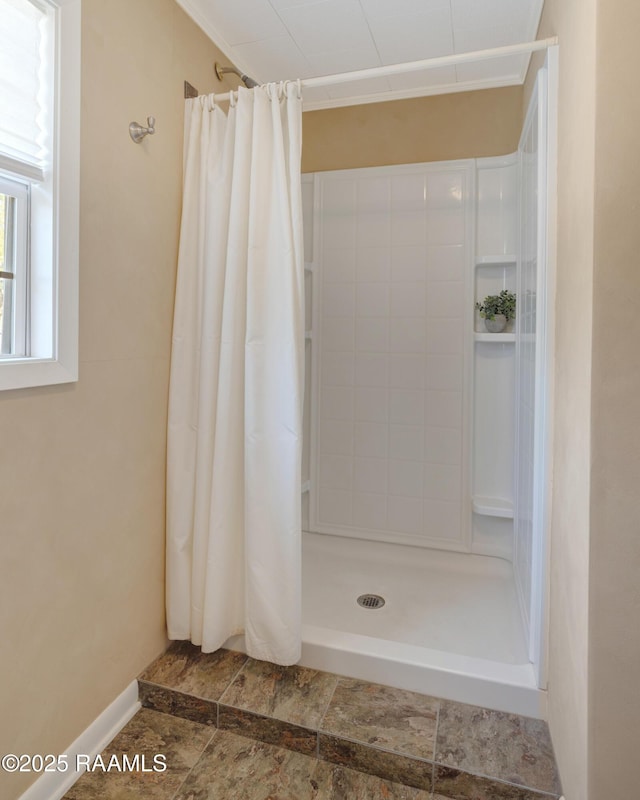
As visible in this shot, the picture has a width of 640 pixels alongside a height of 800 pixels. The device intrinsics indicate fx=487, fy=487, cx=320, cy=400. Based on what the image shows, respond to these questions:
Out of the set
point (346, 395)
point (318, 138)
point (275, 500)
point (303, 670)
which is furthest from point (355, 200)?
point (303, 670)

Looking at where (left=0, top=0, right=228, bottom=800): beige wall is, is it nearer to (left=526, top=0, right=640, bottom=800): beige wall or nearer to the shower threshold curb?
the shower threshold curb

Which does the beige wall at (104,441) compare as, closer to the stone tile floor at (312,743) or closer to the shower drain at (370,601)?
the stone tile floor at (312,743)

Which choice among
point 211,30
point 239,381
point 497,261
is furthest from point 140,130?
point 497,261

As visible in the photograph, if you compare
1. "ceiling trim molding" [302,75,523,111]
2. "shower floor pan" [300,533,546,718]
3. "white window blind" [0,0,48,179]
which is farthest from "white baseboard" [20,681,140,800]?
"ceiling trim molding" [302,75,523,111]

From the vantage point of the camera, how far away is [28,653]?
1197mm

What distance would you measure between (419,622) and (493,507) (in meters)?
0.70

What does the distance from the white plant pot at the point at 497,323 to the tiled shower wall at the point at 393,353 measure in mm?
116

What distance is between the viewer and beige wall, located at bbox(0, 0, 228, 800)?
1183mm

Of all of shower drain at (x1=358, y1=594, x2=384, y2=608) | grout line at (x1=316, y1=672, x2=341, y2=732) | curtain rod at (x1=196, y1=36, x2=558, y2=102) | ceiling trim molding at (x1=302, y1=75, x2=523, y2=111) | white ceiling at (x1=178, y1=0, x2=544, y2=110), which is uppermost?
ceiling trim molding at (x1=302, y1=75, x2=523, y2=111)

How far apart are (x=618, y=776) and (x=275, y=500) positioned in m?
1.08

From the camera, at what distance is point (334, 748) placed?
1.39m

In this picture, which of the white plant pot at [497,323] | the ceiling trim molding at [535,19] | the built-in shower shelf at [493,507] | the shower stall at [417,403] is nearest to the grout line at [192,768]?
the shower stall at [417,403]

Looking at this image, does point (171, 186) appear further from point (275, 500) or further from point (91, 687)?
point (91, 687)

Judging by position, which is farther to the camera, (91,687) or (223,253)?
(223,253)
